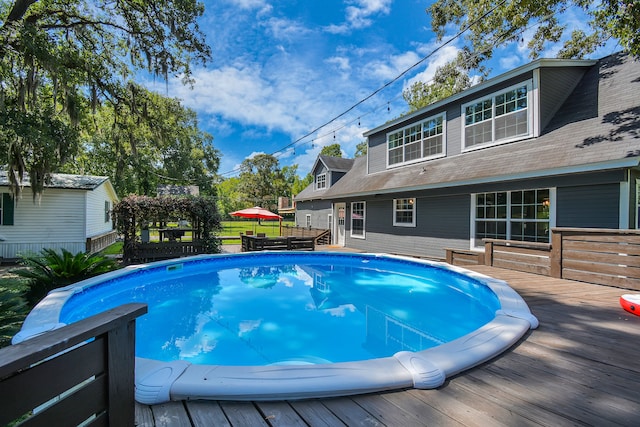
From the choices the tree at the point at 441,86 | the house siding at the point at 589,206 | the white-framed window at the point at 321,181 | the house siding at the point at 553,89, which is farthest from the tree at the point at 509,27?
the white-framed window at the point at 321,181

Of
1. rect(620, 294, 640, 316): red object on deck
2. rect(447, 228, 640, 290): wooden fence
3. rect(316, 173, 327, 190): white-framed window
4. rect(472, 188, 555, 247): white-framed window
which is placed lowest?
rect(620, 294, 640, 316): red object on deck

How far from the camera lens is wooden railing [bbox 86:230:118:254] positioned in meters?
12.8

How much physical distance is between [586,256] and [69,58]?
1330 cm

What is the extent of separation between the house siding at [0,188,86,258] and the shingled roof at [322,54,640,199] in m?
14.0

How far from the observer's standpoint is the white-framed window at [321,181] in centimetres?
2010

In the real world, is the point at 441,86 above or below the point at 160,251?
above

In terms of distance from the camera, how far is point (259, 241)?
13672 mm

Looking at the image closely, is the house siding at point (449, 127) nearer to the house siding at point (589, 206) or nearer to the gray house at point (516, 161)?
the gray house at point (516, 161)

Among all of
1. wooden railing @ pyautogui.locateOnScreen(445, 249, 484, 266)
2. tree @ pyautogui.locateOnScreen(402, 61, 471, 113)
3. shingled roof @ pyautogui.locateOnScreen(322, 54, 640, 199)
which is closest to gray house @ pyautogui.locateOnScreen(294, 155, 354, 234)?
tree @ pyautogui.locateOnScreen(402, 61, 471, 113)

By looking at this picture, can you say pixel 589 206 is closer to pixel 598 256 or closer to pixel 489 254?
pixel 598 256

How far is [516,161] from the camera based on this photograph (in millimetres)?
8477

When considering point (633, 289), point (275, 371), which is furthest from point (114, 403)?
point (633, 289)

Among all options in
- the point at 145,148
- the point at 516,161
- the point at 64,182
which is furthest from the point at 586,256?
the point at 145,148

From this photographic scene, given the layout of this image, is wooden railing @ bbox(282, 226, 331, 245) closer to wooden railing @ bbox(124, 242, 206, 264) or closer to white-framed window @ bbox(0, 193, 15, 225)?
wooden railing @ bbox(124, 242, 206, 264)
